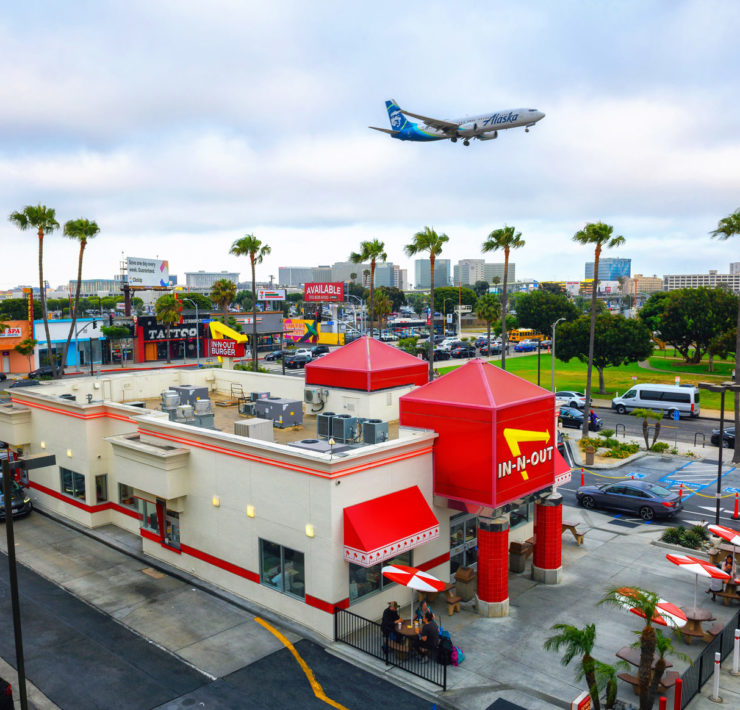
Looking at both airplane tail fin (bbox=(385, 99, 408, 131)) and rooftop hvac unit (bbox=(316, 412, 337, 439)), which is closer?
rooftop hvac unit (bbox=(316, 412, 337, 439))

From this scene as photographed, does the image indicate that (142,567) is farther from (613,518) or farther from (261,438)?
(613,518)

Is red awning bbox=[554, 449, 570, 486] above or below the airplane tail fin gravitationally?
below

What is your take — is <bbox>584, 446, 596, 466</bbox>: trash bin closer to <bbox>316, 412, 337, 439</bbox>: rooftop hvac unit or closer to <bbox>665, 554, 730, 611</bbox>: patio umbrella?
<bbox>665, 554, 730, 611</bbox>: patio umbrella

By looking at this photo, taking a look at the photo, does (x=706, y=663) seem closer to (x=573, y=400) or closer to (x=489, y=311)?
(x=573, y=400)

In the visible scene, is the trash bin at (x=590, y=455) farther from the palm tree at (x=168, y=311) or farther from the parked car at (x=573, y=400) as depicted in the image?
the palm tree at (x=168, y=311)

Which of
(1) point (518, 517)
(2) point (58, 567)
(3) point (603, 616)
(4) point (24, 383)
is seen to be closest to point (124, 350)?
(4) point (24, 383)

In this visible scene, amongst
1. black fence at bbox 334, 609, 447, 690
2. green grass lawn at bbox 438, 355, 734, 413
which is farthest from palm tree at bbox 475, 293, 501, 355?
black fence at bbox 334, 609, 447, 690

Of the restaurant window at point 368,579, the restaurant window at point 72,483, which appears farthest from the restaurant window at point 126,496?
the restaurant window at point 368,579

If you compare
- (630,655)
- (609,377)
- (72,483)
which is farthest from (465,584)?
(609,377)

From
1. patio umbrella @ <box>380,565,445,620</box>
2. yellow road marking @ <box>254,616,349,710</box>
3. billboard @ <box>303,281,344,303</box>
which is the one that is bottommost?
yellow road marking @ <box>254,616,349,710</box>
